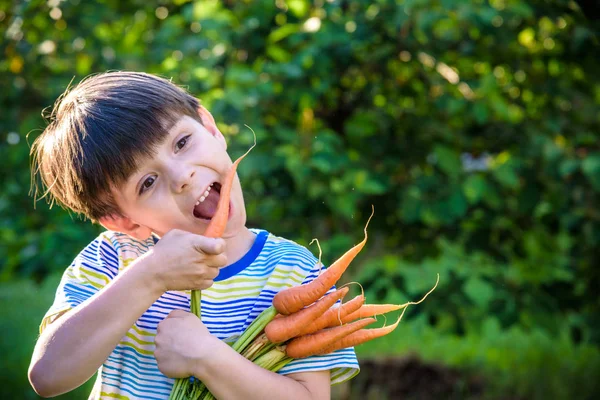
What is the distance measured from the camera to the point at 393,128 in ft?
10.6

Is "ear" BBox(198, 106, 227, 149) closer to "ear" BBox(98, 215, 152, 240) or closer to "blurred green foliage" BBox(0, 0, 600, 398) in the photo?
"ear" BBox(98, 215, 152, 240)

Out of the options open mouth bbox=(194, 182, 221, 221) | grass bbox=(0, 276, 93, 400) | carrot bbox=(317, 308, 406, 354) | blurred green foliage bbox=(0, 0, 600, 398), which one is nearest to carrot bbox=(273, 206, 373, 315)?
carrot bbox=(317, 308, 406, 354)

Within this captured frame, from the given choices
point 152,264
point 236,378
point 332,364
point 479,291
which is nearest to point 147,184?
point 152,264

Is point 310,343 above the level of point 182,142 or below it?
below

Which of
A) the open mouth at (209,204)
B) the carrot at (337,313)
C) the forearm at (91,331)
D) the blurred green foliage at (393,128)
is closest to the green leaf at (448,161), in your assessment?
the blurred green foliage at (393,128)

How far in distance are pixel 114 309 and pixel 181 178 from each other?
266mm

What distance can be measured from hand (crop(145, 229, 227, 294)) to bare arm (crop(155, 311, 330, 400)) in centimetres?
8

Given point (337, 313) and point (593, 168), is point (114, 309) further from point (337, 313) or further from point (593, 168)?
point (593, 168)

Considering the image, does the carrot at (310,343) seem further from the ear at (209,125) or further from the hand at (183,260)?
the ear at (209,125)

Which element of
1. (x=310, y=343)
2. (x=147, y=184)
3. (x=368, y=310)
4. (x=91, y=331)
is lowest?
(x=368, y=310)

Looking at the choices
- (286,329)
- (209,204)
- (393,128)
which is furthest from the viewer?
(393,128)

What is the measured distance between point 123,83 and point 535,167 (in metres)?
1.91

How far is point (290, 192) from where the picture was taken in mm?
3086

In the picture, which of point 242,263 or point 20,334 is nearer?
point 242,263
